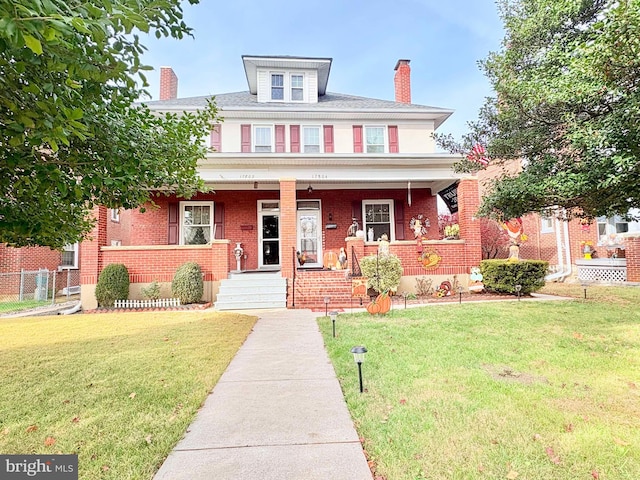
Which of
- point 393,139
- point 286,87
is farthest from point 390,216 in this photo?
point 286,87

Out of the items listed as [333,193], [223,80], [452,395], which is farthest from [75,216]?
[223,80]

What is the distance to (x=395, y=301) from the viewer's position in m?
10.2

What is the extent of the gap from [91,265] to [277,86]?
9.63 m

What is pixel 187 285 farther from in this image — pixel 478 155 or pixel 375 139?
pixel 375 139

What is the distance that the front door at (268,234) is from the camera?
1378cm

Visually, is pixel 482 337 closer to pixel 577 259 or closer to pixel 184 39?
pixel 184 39

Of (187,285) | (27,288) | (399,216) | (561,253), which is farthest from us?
(561,253)

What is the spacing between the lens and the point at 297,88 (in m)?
14.5

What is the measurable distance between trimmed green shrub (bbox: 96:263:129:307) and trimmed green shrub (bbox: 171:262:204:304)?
143 centimetres

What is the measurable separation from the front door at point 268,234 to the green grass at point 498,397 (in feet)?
24.9

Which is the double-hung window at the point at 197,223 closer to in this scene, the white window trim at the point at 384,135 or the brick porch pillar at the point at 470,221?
the white window trim at the point at 384,135

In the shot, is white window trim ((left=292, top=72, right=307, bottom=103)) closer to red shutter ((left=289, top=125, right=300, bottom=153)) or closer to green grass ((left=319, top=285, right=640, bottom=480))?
red shutter ((left=289, top=125, right=300, bottom=153))

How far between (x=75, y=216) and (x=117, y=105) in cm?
202

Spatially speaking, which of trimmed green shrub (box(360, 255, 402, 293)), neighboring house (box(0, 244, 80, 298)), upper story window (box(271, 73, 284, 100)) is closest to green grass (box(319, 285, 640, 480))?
trimmed green shrub (box(360, 255, 402, 293))
